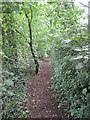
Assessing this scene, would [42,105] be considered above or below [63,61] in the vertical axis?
below

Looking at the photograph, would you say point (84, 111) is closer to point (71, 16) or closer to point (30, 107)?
point (30, 107)

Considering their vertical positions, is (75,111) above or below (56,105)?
above

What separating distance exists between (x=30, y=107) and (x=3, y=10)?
128 inches

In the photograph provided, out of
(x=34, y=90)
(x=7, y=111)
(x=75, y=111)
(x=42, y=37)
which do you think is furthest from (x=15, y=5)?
(x=42, y=37)

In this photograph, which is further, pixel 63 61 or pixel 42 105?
pixel 42 105

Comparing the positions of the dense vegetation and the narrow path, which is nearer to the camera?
the dense vegetation

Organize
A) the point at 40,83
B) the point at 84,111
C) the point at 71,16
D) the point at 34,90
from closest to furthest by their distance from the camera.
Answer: the point at 84,111
the point at 71,16
the point at 34,90
the point at 40,83

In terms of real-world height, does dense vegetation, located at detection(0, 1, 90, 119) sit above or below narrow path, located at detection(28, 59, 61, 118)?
above

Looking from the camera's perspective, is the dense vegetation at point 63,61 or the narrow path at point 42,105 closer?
the dense vegetation at point 63,61

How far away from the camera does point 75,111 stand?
10.2 feet

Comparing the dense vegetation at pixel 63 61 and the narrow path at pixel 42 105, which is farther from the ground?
the dense vegetation at pixel 63 61

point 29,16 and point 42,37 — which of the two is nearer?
point 29,16

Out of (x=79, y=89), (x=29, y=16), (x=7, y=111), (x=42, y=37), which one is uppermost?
(x=29, y=16)

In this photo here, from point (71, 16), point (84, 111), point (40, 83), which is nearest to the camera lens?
point (84, 111)
